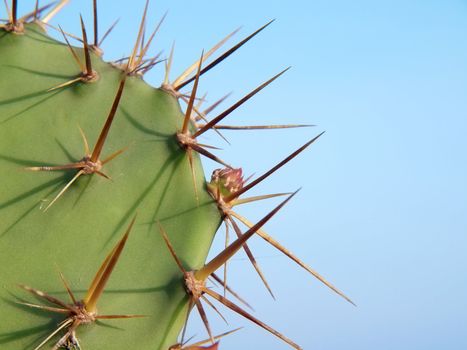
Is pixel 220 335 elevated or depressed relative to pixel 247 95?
depressed

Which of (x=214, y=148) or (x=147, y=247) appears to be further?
(x=214, y=148)

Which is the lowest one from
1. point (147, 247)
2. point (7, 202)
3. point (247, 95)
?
point (147, 247)

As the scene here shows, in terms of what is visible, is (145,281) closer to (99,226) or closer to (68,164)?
(99,226)

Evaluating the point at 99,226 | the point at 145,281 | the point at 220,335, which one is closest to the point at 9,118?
the point at 99,226

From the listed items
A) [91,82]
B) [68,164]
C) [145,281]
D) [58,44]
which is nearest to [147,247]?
[145,281]


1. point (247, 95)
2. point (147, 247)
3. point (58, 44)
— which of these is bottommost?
point (147, 247)

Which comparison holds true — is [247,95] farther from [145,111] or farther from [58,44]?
[58,44]
